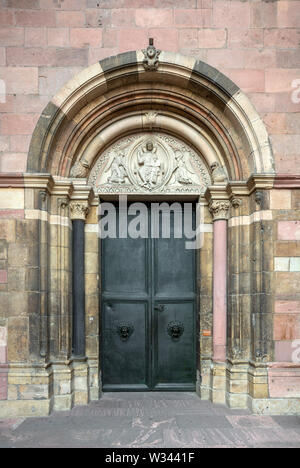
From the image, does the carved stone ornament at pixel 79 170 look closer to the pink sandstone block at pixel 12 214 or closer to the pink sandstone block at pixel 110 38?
the pink sandstone block at pixel 12 214

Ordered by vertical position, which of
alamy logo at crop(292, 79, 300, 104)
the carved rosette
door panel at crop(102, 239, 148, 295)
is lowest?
door panel at crop(102, 239, 148, 295)

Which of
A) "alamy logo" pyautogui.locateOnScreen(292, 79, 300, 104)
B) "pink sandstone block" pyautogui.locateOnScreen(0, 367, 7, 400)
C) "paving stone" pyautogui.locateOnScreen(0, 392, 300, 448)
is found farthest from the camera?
"alamy logo" pyautogui.locateOnScreen(292, 79, 300, 104)

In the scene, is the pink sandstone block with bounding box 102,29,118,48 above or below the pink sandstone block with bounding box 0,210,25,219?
above

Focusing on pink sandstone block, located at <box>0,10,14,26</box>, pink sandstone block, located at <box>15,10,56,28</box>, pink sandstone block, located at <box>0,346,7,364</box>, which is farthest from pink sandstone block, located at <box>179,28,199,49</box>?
pink sandstone block, located at <box>0,346,7,364</box>

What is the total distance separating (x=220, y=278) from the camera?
5035 mm

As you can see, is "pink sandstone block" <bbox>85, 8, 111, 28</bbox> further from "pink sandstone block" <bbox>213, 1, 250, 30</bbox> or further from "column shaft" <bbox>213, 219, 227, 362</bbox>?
"column shaft" <bbox>213, 219, 227, 362</bbox>

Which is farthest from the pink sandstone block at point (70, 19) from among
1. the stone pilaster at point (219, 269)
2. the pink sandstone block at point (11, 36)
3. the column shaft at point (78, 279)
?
the stone pilaster at point (219, 269)

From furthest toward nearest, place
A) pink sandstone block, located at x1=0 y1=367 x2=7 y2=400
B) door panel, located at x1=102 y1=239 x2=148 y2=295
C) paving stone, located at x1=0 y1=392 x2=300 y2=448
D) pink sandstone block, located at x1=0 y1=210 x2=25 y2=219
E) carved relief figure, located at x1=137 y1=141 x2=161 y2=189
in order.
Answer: door panel, located at x1=102 y1=239 x2=148 y2=295 → carved relief figure, located at x1=137 y1=141 x2=161 y2=189 → pink sandstone block, located at x1=0 y1=210 x2=25 y2=219 → pink sandstone block, located at x1=0 y1=367 x2=7 y2=400 → paving stone, located at x1=0 y1=392 x2=300 y2=448

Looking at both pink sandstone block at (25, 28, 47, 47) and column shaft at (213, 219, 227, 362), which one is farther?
column shaft at (213, 219, 227, 362)

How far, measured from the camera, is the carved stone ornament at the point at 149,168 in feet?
17.1

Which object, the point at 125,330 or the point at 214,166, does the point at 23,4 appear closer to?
the point at 214,166

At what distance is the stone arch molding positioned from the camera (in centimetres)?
470

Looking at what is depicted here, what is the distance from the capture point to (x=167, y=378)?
5297 millimetres

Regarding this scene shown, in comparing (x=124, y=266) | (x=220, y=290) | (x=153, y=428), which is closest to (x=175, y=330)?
(x=220, y=290)
